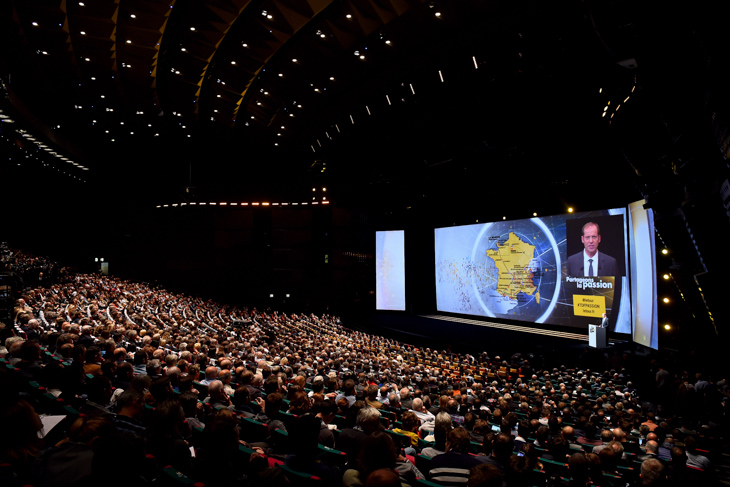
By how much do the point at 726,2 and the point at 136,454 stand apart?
722 cm

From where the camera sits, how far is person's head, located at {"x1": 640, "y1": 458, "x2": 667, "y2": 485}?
328 cm

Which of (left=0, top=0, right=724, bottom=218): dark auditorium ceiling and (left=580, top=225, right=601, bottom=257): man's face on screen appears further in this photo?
(left=580, top=225, right=601, bottom=257): man's face on screen

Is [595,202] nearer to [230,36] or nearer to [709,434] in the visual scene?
[709,434]

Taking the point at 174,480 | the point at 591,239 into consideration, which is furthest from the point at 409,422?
the point at 591,239

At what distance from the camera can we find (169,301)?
70.5 ft

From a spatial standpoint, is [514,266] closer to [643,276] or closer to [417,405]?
[643,276]

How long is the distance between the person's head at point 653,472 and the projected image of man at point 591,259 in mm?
13211

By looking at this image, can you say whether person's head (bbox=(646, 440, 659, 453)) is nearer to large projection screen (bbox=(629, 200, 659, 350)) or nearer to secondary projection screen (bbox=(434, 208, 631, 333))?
large projection screen (bbox=(629, 200, 659, 350))

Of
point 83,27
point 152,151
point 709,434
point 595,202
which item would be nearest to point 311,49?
point 83,27

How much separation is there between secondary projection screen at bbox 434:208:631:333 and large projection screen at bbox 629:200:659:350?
1.80ft

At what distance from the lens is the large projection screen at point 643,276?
1235 centimetres

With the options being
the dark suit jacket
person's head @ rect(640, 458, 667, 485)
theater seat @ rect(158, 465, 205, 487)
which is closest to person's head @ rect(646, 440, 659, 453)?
person's head @ rect(640, 458, 667, 485)

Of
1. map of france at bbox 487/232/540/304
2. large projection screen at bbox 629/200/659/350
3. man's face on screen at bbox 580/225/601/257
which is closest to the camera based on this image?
large projection screen at bbox 629/200/659/350

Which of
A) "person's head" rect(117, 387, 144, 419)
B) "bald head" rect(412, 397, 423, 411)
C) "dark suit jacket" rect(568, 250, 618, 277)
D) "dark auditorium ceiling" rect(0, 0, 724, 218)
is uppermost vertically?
"dark auditorium ceiling" rect(0, 0, 724, 218)
